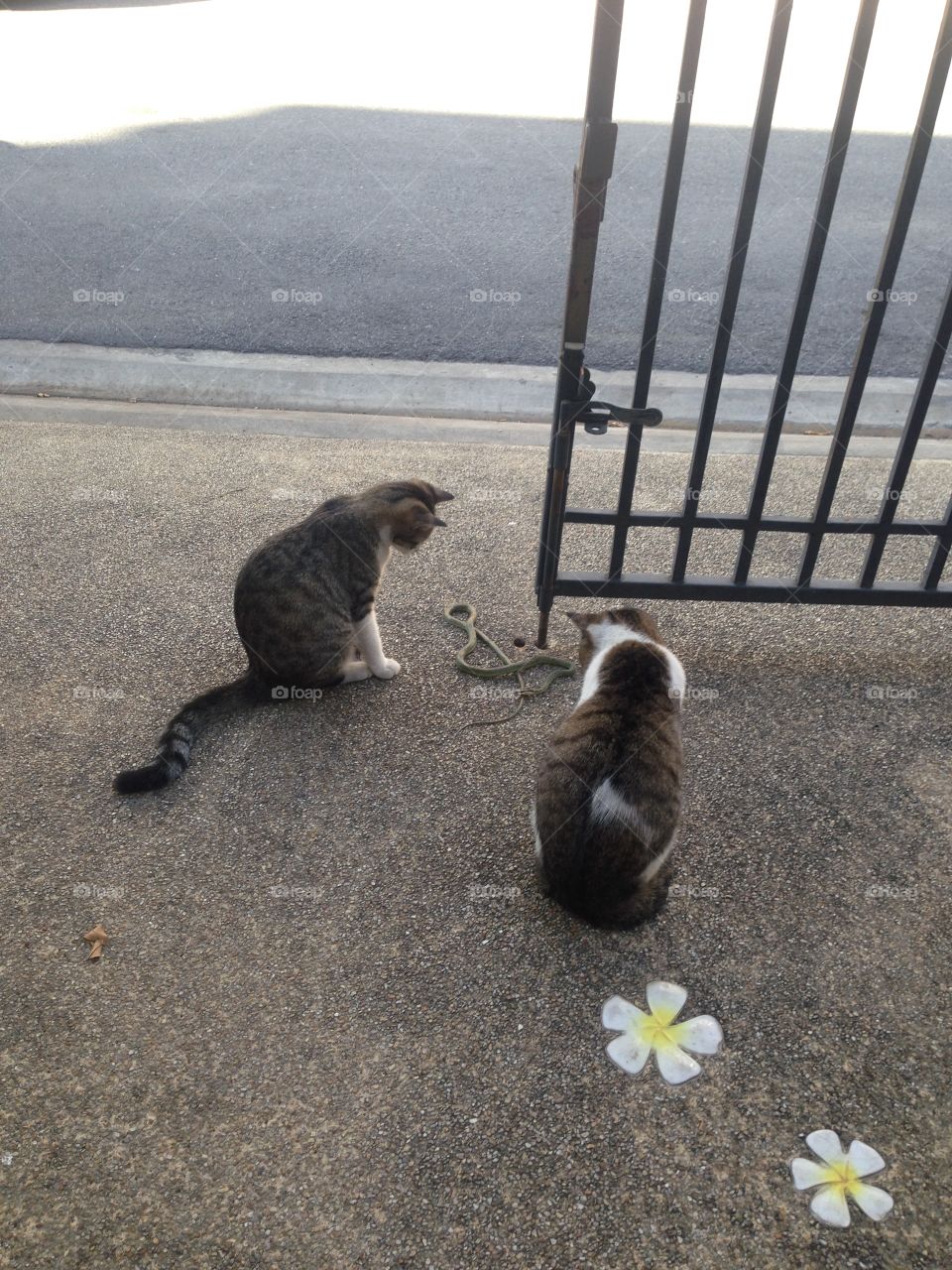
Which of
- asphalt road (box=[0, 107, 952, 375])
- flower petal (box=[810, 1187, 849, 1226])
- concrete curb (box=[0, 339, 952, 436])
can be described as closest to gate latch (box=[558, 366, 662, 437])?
flower petal (box=[810, 1187, 849, 1226])

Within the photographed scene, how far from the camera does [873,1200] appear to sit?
1981mm

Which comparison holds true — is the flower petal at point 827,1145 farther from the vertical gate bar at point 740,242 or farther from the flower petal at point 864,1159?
the vertical gate bar at point 740,242

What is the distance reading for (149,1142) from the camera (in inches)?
82.4

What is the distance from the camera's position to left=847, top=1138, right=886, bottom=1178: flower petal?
203cm

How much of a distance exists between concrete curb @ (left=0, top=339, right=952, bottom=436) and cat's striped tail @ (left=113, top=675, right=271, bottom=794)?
297 cm

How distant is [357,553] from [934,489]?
10.3ft

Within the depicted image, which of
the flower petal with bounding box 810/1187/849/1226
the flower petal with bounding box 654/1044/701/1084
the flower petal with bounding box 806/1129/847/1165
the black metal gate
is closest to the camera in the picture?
the flower petal with bounding box 810/1187/849/1226

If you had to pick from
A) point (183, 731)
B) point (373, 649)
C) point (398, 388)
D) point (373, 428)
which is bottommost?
point (183, 731)

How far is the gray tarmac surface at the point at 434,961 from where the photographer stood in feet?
6.50

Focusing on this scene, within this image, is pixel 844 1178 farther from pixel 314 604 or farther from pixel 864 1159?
pixel 314 604

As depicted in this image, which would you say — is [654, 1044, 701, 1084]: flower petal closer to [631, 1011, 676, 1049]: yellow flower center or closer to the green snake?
[631, 1011, 676, 1049]: yellow flower center

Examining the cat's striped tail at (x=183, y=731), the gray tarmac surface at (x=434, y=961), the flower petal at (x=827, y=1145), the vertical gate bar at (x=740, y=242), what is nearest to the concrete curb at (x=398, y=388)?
the gray tarmac surface at (x=434, y=961)

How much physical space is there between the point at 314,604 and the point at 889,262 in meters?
2.28

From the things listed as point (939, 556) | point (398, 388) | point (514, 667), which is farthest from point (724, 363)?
point (398, 388)
